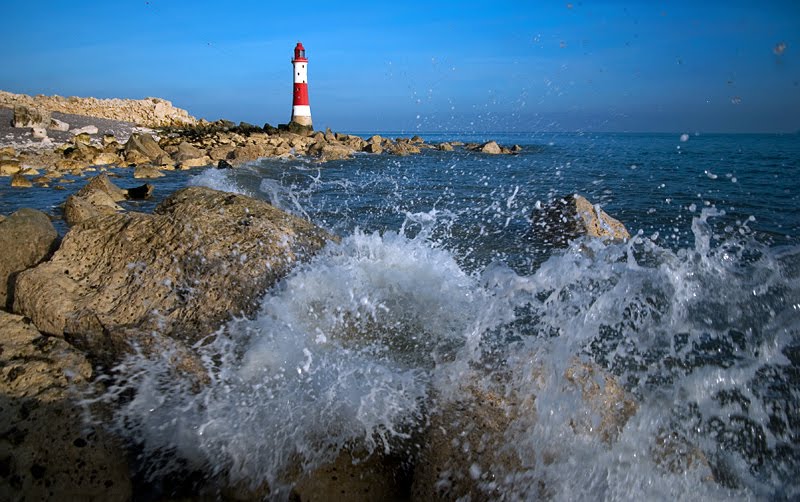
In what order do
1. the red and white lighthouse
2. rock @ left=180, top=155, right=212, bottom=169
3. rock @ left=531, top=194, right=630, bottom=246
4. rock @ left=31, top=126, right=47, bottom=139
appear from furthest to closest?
the red and white lighthouse < rock @ left=31, top=126, right=47, bottom=139 < rock @ left=180, top=155, right=212, bottom=169 < rock @ left=531, top=194, right=630, bottom=246

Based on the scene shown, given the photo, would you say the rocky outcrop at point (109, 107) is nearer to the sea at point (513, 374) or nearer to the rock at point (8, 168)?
the rock at point (8, 168)

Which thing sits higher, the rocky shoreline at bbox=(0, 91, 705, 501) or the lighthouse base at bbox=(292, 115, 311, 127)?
the lighthouse base at bbox=(292, 115, 311, 127)

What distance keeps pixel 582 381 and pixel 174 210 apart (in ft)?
10.9

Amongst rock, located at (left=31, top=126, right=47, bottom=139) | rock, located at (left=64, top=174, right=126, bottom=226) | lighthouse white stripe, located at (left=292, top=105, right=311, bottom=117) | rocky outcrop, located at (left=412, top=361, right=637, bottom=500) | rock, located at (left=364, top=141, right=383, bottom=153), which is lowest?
rocky outcrop, located at (left=412, top=361, right=637, bottom=500)

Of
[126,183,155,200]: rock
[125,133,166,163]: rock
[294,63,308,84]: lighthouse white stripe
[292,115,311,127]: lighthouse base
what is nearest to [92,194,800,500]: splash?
[126,183,155,200]: rock

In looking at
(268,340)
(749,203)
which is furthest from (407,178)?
(268,340)

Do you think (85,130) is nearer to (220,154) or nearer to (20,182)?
(220,154)

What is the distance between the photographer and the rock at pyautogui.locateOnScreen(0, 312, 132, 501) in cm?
206

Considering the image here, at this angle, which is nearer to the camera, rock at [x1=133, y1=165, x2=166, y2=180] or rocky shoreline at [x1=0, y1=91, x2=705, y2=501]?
rocky shoreline at [x1=0, y1=91, x2=705, y2=501]

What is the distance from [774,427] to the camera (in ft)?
9.52

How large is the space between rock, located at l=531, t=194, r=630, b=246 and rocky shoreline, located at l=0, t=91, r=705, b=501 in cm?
366

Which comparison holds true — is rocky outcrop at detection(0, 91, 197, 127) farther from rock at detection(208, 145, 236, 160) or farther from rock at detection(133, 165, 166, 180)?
rock at detection(133, 165, 166, 180)

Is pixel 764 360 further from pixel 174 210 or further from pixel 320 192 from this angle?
pixel 320 192

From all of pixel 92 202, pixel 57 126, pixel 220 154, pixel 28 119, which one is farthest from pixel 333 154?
pixel 92 202
